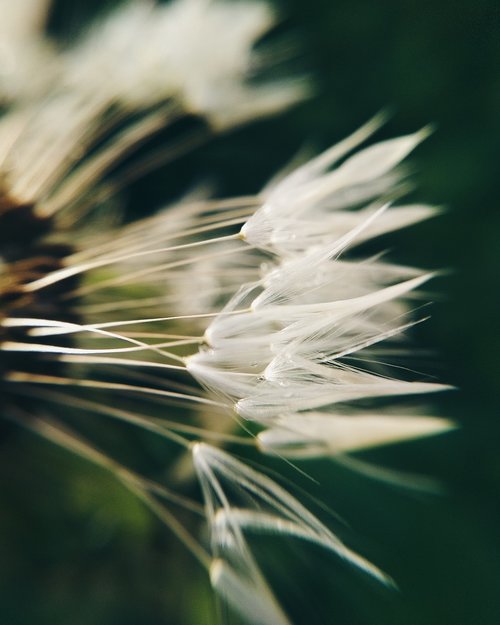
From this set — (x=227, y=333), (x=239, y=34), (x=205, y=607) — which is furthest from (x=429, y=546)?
(x=239, y=34)

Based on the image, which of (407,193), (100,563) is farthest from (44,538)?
(407,193)

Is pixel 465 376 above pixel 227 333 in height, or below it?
below

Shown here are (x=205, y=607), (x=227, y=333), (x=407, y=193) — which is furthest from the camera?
(x=407, y=193)

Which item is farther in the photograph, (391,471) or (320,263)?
(391,471)

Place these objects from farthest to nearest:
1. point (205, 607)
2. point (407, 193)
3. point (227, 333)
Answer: point (407, 193), point (205, 607), point (227, 333)

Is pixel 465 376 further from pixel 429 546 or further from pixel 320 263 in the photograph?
pixel 320 263

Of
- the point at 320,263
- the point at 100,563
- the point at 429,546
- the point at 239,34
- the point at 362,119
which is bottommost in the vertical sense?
the point at 429,546
